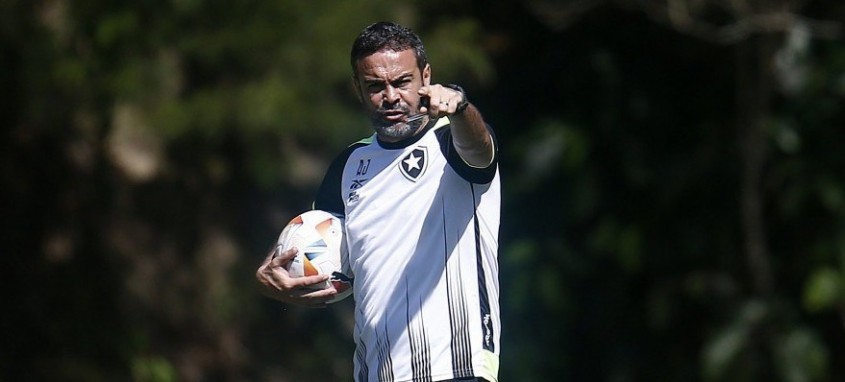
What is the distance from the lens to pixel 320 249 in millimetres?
4707

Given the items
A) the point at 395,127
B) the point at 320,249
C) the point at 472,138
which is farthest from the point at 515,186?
the point at 472,138

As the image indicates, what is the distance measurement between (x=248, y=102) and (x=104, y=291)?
8.84 ft

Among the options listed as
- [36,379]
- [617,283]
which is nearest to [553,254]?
[617,283]

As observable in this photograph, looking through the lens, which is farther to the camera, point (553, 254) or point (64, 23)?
point (553, 254)

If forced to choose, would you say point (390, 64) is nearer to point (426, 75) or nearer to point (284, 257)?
point (426, 75)

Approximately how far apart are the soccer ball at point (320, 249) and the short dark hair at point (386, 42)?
1.66 feet

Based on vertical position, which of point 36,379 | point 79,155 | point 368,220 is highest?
point 368,220

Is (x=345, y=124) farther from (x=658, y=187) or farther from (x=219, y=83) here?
(x=658, y=187)

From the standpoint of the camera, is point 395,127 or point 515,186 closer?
point 395,127

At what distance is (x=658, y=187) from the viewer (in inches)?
500

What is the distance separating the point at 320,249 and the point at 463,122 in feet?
2.30

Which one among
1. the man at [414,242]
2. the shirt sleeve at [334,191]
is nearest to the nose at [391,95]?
the man at [414,242]

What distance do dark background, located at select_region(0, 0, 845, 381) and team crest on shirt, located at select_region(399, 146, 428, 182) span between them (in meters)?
6.50

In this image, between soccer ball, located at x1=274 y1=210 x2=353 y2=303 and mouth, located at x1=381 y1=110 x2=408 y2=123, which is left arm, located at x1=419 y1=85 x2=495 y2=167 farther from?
soccer ball, located at x1=274 y1=210 x2=353 y2=303
